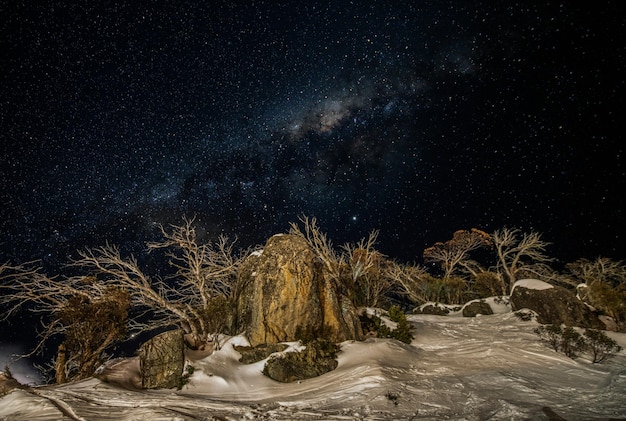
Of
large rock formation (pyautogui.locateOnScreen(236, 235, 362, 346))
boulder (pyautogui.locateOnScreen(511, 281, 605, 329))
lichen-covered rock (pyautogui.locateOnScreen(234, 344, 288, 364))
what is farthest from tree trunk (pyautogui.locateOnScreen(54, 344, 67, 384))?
boulder (pyautogui.locateOnScreen(511, 281, 605, 329))

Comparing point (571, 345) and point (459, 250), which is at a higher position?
point (459, 250)

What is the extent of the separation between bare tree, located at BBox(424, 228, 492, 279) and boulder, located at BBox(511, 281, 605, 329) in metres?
10.4

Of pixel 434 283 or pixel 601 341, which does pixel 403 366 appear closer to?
pixel 601 341

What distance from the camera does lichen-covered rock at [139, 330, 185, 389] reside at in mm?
8211

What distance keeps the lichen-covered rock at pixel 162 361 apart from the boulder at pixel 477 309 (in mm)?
17097

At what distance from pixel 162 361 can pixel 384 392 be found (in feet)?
21.0

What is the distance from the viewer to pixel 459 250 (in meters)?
26.9

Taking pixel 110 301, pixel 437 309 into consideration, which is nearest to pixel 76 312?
pixel 110 301

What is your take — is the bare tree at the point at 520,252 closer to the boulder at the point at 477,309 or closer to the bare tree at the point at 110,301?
the boulder at the point at 477,309

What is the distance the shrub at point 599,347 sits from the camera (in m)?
8.98

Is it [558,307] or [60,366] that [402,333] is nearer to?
[558,307]

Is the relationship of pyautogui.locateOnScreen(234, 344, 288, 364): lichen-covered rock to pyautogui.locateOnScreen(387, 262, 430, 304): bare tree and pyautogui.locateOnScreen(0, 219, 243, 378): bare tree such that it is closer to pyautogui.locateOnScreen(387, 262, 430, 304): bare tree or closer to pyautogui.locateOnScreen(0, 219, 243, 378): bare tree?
pyautogui.locateOnScreen(0, 219, 243, 378): bare tree

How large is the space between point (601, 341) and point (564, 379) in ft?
13.3

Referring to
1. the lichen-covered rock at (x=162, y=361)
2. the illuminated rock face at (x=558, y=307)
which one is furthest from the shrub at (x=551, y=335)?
the lichen-covered rock at (x=162, y=361)
